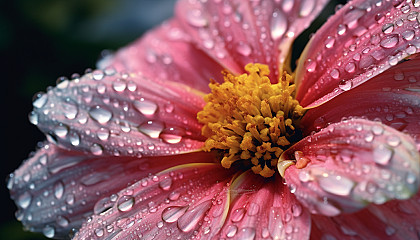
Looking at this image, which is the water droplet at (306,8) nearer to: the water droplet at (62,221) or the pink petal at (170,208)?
the pink petal at (170,208)

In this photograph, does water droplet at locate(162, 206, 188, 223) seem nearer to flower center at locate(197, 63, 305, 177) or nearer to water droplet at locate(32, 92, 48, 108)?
flower center at locate(197, 63, 305, 177)

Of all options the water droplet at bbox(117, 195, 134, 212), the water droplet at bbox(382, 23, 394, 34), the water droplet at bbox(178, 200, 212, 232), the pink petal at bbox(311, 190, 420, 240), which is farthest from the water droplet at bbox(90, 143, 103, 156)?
the water droplet at bbox(382, 23, 394, 34)

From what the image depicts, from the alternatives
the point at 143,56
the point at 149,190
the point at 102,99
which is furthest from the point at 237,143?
the point at 143,56

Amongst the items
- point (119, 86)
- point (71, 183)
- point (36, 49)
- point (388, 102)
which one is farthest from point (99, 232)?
point (36, 49)

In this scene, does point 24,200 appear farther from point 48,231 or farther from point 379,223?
point 379,223

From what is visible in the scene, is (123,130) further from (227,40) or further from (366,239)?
(366,239)

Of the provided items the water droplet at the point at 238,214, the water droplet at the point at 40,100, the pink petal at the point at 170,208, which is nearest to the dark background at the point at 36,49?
the water droplet at the point at 40,100
